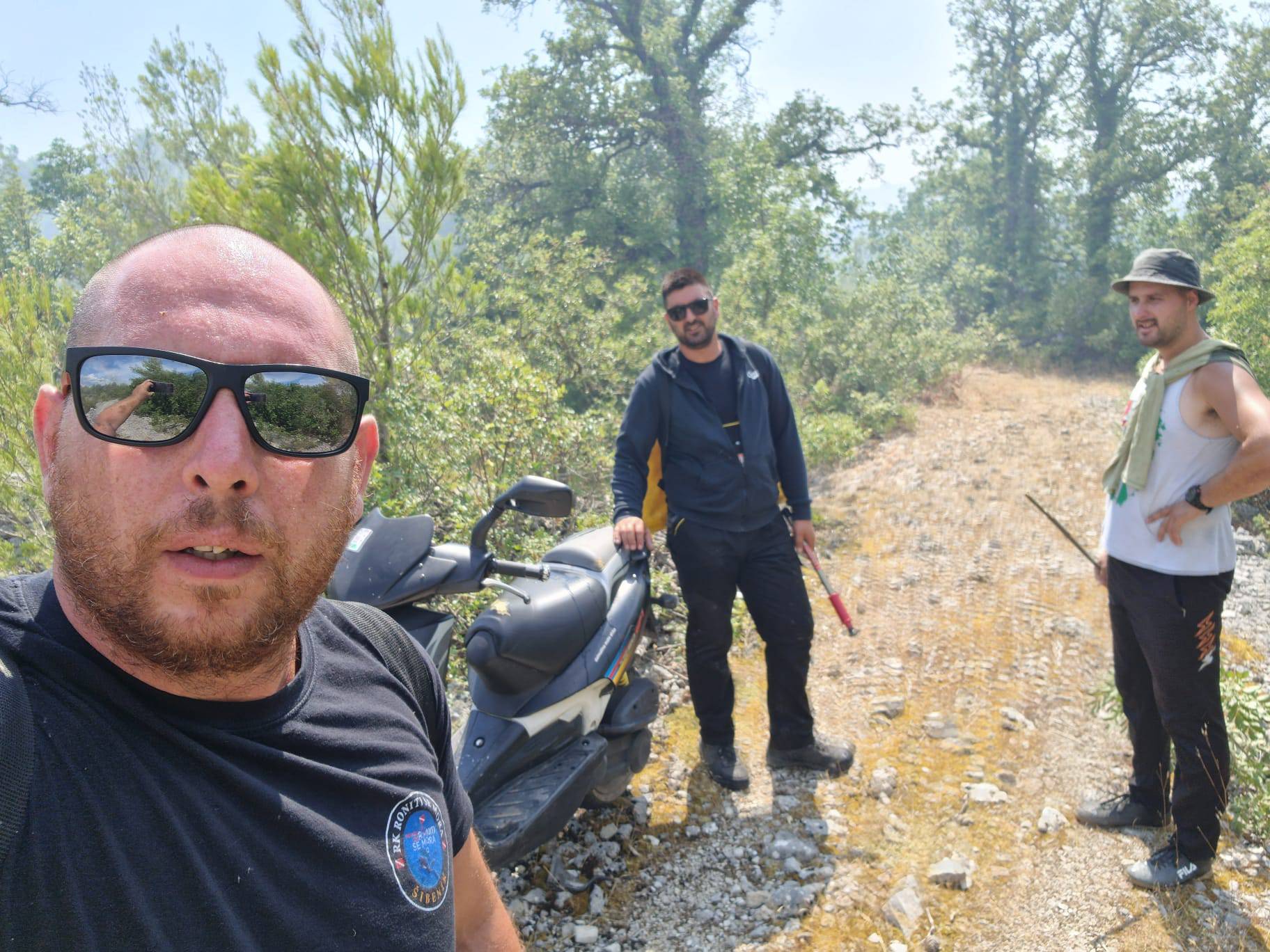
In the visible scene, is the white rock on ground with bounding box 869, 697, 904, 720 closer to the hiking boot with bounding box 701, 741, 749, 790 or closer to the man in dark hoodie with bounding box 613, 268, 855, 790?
the man in dark hoodie with bounding box 613, 268, 855, 790

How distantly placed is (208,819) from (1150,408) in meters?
3.02

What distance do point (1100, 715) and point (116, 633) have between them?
416 cm

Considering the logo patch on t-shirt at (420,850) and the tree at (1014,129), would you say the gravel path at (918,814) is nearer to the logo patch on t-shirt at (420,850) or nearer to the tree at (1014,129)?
the logo patch on t-shirt at (420,850)

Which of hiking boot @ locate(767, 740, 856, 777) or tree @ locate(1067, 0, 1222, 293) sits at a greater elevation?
tree @ locate(1067, 0, 1222, 293)

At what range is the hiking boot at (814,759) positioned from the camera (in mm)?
3457

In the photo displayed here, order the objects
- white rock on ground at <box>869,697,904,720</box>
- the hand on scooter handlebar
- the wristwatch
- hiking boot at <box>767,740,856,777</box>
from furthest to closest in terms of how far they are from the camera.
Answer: white rock on ground at <box>869,697,904,720</box>
hiking boot at <box>767,740,856,777</box>
the hand on scooter handlebar
the wristwatch

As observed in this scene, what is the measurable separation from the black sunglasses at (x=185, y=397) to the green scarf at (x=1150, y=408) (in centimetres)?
275

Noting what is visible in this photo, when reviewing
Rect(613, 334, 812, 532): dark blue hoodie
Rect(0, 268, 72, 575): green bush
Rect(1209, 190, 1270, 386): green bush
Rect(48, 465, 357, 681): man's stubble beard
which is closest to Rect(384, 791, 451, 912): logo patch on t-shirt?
Rect(48, 465, 357, 681): man's stubble beard

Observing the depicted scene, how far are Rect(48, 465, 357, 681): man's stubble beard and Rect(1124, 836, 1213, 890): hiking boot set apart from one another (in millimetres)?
2945

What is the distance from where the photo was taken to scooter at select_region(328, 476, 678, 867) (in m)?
2.46

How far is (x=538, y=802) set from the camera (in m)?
2.48

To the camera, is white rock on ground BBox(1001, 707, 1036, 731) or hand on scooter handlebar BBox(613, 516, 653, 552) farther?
white rock on ground BBox(1001, 707, 1036, 731)

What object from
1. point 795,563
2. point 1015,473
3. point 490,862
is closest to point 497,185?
point 1015,473

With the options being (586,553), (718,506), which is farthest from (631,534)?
(718,506)
